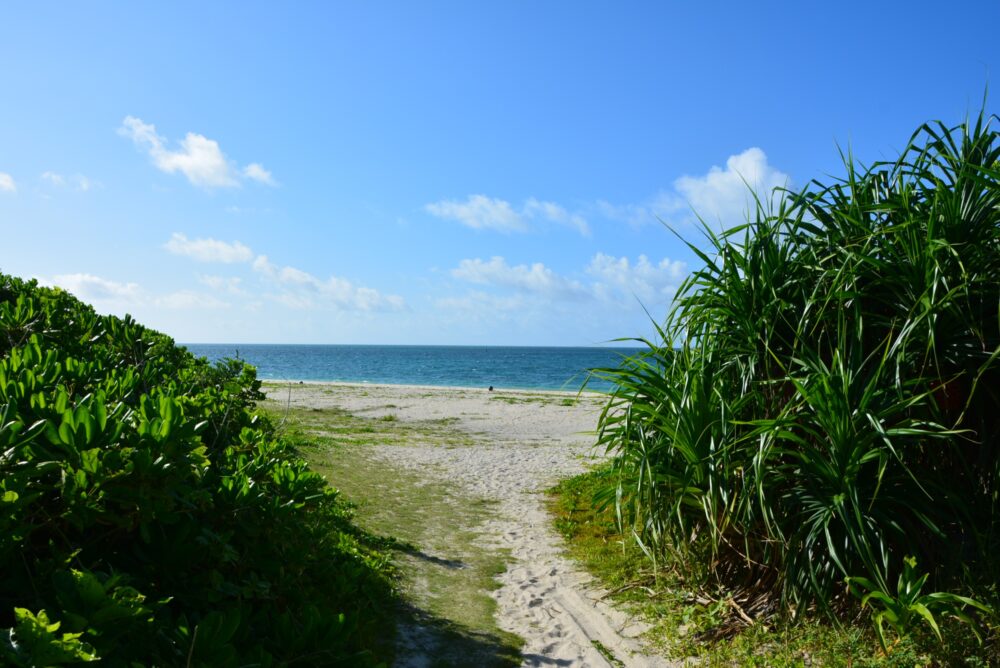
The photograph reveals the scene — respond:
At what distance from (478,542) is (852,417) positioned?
Result: 4.19 m

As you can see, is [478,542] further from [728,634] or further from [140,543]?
[140,543]

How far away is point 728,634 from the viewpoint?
169 inches

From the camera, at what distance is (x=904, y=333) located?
380 cm

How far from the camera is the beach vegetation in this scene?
3.80m

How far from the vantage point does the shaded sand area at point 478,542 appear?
4422mm

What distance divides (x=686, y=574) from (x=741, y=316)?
2024 mm

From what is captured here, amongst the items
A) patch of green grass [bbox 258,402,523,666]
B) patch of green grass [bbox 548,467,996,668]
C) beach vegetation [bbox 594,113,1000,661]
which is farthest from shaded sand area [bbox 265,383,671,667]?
beach vegetation [bbox 594,113,1000,661]

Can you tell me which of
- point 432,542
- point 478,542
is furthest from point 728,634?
point 432,542

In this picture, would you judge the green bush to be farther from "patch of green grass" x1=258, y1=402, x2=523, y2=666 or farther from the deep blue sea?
the deep blue sea

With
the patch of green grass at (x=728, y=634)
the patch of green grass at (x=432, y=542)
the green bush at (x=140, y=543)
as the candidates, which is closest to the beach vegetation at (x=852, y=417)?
the patch of green grass at (x=728, y=634)

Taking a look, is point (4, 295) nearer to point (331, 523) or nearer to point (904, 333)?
point (331, 523)

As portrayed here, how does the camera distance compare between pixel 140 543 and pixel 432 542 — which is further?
pixel 432 542

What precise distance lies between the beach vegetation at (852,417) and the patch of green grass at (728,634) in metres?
0.06

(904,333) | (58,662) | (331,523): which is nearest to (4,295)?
(331,523)
